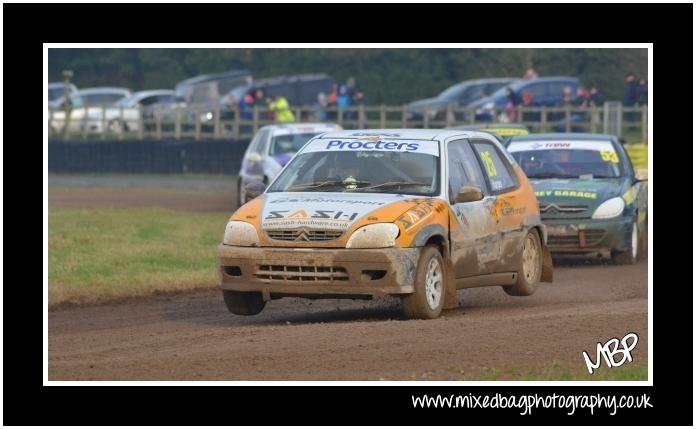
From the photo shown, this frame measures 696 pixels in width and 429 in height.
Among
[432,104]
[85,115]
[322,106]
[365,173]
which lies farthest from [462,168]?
[85,115]

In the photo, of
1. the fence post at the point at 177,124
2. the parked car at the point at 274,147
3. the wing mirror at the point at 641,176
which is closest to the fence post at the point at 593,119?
the fence post at the point at 177,124

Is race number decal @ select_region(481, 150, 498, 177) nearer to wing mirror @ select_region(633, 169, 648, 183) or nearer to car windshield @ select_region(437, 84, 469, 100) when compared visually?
wing mirror @ select_region(633, 169, 648, 183)

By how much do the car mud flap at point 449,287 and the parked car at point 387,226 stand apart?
0.01 metres

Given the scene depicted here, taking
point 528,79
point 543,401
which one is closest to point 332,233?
point 543,401

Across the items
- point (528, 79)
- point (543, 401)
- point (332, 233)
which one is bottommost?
point (543, 401)

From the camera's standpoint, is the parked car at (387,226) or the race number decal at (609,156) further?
the race number decal at (609,156)

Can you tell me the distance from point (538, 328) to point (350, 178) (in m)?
2.10

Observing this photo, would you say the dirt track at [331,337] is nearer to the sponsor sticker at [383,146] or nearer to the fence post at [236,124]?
the sponsor sticker at [383,146]

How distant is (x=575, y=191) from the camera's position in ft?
54.6

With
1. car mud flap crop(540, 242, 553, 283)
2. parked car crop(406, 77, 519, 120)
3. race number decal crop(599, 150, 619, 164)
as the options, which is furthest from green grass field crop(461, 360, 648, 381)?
parked car crop(406, 77, 519, 120)

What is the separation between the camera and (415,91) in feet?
169

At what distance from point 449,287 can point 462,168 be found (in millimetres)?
1144

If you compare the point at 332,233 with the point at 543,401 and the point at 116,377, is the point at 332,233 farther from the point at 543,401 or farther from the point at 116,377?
the point at 543,401

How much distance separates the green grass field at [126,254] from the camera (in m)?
14.5
